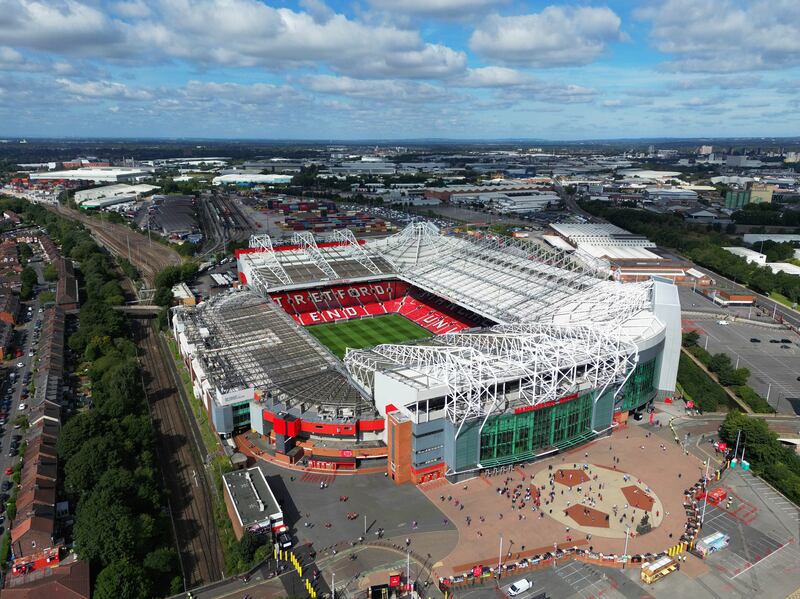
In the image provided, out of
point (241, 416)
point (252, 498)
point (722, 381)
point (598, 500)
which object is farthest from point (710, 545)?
point (241, 416)

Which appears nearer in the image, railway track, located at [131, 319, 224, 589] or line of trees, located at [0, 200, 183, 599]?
line of trees, located at [0, 200, 183, 599]

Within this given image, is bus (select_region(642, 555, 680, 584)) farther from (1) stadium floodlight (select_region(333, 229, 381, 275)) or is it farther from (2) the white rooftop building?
(2) the white rooftop building

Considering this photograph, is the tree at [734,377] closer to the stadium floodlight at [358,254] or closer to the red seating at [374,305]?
the red seating at [374,305]

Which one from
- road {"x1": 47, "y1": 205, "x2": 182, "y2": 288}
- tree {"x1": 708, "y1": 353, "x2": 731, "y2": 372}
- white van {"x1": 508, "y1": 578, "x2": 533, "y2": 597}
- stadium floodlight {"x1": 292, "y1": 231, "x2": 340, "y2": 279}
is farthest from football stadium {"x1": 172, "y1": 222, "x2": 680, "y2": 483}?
road {"x1": 47, "y1": 205, "x2": 182, "y2": 288}

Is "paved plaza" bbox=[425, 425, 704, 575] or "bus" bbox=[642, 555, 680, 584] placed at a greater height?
"bus" bbox=[642, 555, 680, 584]

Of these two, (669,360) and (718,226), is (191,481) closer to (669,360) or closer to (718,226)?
(669,360)

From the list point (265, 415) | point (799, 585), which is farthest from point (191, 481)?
point (799, 585)
